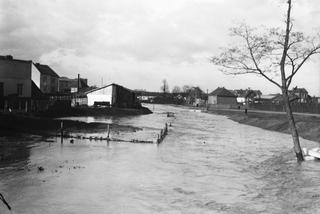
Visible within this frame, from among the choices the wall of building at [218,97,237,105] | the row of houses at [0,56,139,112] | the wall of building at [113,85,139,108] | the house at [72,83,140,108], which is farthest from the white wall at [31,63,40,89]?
the wall of building at [218,97,237,105]

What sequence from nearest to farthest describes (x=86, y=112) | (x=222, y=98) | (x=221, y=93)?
(x=86, y=112)
(x=222, y=98)
(x=221, y=93)

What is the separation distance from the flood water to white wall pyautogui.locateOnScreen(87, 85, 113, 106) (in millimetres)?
64072

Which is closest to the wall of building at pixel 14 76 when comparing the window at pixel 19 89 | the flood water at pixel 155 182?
the window at pixel 19 89

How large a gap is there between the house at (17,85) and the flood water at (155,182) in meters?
32.1

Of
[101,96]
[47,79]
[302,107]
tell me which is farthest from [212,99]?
[302,107]

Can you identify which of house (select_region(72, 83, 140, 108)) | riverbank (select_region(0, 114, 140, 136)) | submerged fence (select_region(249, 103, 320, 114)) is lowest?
riverbank (select_region(0, 114, 140, 136))

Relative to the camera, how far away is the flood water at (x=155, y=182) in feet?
52.8

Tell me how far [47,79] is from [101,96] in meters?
20.9

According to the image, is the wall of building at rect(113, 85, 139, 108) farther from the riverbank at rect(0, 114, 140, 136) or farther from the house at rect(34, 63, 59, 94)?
the riverbank at rect(0, 114, 140, 136)

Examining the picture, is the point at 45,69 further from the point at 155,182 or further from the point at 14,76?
the point at 155,182

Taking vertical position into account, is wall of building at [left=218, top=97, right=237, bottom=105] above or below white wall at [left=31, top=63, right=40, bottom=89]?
below

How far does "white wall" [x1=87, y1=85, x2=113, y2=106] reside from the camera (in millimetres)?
96625

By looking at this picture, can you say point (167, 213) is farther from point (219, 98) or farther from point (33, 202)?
point (219, 98)

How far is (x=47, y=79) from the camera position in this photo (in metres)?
109
